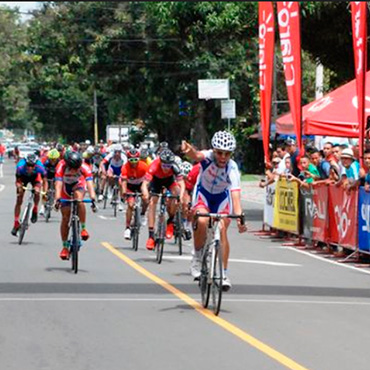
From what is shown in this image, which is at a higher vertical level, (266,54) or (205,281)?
(266,54)

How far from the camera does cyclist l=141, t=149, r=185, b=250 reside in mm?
19484

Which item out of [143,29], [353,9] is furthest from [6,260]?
[143,29]

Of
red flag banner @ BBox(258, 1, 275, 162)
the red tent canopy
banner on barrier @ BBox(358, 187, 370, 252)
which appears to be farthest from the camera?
red flag banner @ BBox(258, 1, 275, 162)

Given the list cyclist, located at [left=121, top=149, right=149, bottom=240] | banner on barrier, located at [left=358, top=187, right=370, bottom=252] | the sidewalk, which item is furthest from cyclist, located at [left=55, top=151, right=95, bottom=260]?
the sidewalk

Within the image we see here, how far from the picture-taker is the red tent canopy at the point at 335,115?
2388cm

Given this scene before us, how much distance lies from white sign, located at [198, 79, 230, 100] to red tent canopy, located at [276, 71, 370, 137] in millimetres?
22512

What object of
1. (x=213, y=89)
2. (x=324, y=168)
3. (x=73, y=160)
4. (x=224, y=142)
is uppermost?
(x=213, y=89)

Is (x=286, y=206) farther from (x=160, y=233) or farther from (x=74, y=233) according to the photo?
(x=74, y=233)

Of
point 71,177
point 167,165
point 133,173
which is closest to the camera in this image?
point 71,177

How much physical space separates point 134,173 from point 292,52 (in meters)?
3.80

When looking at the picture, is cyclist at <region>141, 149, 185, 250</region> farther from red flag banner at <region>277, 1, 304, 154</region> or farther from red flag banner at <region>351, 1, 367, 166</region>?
red flag banner at <region>277, 1, 304, 154</region>

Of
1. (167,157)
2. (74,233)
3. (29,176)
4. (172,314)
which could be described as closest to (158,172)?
(167,157)

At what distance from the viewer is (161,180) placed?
786 inches

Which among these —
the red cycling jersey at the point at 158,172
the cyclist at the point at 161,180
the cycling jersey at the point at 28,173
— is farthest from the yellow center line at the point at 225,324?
the cycling jersey at the point at 28,173
